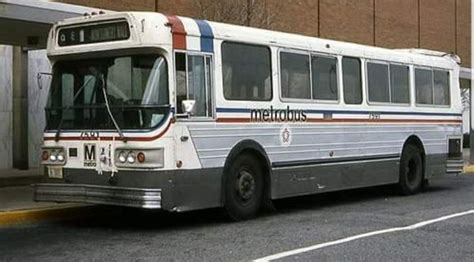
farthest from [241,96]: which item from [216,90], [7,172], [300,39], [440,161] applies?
[7,172]

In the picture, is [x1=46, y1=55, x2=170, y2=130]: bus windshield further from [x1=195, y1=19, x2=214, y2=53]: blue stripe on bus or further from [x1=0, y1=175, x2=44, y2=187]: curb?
[x1=0, y1=175, x2=44, y2=187]: curb

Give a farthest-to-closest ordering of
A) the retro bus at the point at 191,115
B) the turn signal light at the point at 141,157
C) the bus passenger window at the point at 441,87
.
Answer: the bus passenger window at the point at 441,87
the retro bus at the point at 191,115
the turn signal light at the point at 141,157

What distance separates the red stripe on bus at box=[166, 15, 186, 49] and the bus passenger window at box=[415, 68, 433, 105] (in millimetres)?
7149

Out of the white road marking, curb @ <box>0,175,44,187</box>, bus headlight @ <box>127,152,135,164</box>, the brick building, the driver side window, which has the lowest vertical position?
the white road marking

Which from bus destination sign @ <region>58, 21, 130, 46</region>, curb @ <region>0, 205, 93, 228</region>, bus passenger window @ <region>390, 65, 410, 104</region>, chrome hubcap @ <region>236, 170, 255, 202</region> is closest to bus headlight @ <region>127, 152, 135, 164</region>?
bus destination sign @ <region>58, 21, 130, 46</region>

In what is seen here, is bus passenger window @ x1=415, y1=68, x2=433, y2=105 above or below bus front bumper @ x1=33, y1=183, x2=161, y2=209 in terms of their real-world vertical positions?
above

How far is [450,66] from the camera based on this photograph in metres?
17.5

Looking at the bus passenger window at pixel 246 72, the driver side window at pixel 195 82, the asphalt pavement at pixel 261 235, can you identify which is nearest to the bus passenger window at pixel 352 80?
the asphalt pavement at pixel 261 235

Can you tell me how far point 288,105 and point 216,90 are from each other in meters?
1.76

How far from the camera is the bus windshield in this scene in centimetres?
1024

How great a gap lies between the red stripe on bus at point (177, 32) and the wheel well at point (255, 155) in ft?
5.90

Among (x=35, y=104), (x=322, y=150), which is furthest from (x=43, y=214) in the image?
(x=35, y=104)

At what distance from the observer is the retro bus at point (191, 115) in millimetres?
10219

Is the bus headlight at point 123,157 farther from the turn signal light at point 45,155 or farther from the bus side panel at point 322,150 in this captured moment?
the turn signal light at point 45,155
